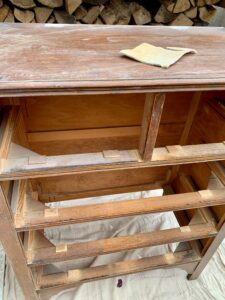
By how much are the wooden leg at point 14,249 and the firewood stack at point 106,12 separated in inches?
55.7

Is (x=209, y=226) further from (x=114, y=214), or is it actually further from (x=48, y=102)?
(x=48, y=102)

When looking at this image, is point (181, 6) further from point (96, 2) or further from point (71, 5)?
point (71, 5)

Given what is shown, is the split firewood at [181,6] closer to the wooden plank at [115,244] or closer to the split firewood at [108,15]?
the split firewood at [108,15]

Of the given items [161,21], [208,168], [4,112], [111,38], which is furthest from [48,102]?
[161,21]

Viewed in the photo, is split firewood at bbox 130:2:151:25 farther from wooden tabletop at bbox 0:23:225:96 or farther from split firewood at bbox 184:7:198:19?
wooden tabletop at bbox 0:23:225:96

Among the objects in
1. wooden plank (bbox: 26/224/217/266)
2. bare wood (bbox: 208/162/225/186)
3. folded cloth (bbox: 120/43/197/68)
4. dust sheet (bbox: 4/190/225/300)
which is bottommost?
Answer: dust sheet (bbox: 4/190/225/300)

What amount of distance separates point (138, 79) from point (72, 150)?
1.86 ft

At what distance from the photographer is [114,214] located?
750 mm

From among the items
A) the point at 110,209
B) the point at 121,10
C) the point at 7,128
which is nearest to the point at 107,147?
the point at 110,209

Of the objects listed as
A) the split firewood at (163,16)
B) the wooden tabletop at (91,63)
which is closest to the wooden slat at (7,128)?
the wooden tabletop at (91,63)

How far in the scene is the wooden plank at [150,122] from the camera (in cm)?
56

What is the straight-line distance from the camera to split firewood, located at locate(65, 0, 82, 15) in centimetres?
160

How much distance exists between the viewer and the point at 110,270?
0.98 meters

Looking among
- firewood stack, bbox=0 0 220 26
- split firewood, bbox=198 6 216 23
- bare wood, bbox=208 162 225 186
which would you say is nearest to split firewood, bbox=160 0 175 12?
firewood stack, bbox=0 0 220 26
